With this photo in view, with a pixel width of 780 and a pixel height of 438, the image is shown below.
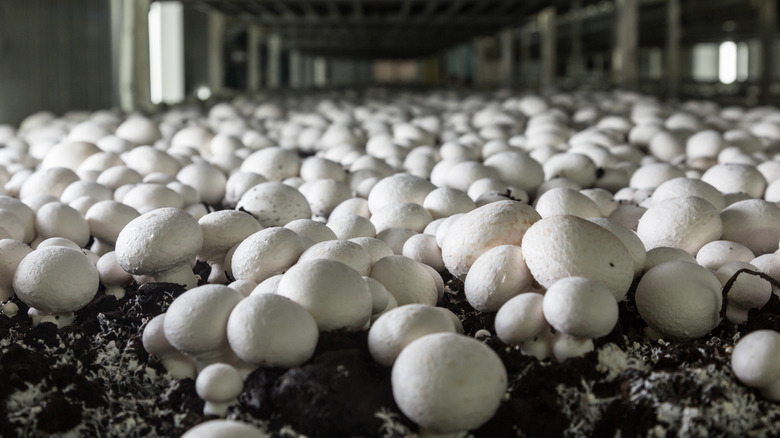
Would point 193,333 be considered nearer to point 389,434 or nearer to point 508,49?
point 389,434

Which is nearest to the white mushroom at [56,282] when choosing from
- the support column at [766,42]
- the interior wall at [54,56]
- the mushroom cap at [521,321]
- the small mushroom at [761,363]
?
the mushroom cap at [521,321]

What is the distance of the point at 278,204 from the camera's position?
57.5 inches

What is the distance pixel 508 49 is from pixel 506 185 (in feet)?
19.8

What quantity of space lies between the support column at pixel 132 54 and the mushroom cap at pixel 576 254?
11.8 ft

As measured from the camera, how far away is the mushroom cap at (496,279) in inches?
39.7

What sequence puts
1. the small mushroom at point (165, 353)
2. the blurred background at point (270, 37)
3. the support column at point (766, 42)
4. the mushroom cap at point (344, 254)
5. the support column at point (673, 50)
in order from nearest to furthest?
the small mushroom at point (165, 353) < the mushroom cap at point (344, 254) < the blurred background at point (270, 37) < the support column at point (673, 50) < the support column at point (766, 42)

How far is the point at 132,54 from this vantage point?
4250 millimetres

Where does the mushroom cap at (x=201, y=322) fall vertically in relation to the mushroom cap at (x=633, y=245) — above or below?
below

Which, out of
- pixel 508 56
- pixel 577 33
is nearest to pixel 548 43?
pixel 508 56

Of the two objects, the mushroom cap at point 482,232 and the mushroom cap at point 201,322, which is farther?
the mushroom cap at point 482,232

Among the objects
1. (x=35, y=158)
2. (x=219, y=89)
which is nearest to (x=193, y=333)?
(x=35, y=158)

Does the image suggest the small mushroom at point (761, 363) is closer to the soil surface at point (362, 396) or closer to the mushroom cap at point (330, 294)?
the soil surface at point (362, 396)

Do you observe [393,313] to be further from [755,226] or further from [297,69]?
[297,69]

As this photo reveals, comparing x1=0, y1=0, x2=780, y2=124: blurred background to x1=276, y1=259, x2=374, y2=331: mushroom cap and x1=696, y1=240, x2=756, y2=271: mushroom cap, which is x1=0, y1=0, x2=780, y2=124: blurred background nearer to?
x1=276, y1=259, x2=374, y2=331: mushroom cap
